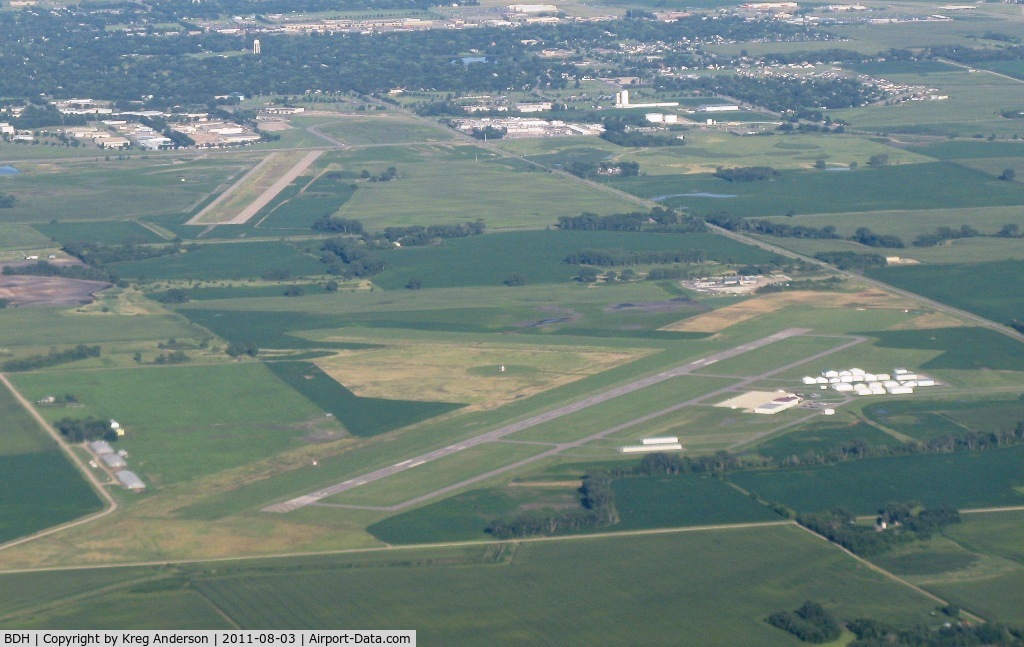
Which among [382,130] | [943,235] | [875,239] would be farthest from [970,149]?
[382,130]

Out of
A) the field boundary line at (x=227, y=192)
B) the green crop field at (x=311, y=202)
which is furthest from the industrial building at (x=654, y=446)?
the field boundary line at (x=227, y=192)

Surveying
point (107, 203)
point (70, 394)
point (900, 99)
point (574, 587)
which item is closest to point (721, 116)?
point (900, 99)

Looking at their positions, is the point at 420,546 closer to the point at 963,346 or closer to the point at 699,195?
the point at 963,346

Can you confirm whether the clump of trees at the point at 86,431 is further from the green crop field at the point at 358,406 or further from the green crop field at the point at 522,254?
the green crop field at the point at 522,254

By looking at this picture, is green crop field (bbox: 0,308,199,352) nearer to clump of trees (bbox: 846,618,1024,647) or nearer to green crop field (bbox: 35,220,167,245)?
green crop field (bbox: 35,220,167,245)

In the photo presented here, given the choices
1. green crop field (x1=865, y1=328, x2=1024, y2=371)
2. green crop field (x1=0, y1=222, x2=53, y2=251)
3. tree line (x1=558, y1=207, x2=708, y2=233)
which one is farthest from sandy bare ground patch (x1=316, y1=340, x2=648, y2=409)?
green crop field (x1=0, y1=222, x2=53, y2=251)

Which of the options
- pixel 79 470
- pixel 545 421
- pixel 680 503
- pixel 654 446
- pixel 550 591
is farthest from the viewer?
pixel 545 421

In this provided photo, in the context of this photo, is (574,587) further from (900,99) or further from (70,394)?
(900,99)
